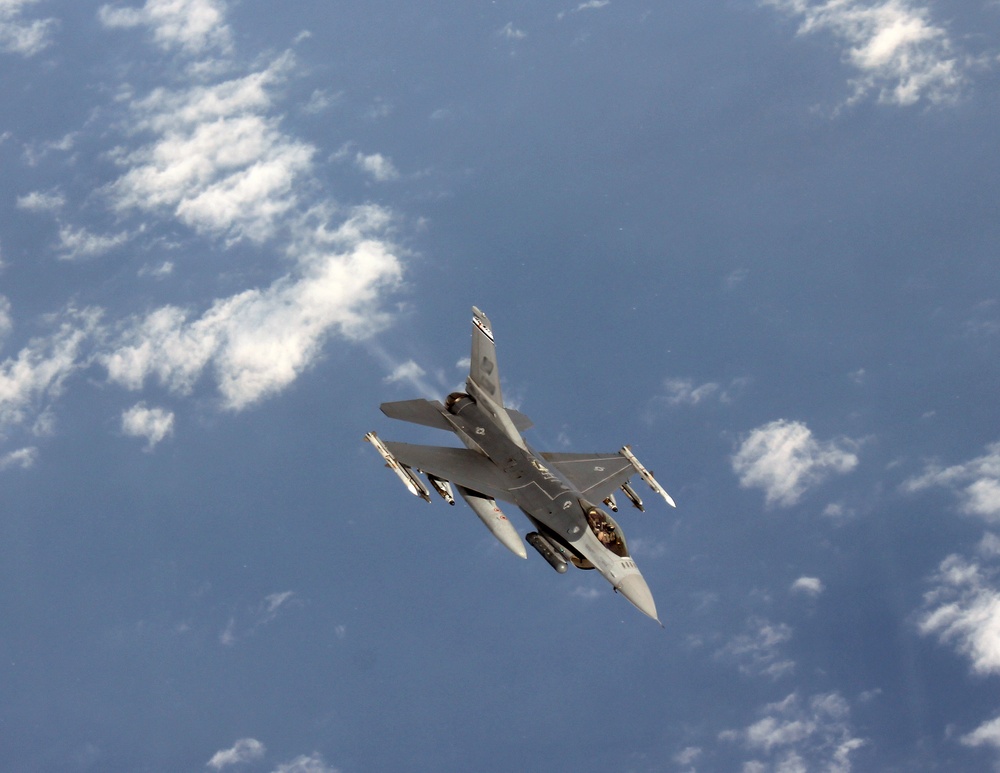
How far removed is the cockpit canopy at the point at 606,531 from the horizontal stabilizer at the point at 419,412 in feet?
42.3

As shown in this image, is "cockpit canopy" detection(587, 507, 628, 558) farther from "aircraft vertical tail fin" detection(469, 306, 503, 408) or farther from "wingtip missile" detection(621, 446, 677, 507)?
"aircraft vertical tail fin" detection(469, 306, 503, 408)

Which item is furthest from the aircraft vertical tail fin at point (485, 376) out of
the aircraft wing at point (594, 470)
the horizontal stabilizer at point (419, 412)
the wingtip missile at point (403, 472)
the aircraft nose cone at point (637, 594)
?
the aircraft nose cone at point (637, 594)

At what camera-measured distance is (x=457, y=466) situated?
283 ft

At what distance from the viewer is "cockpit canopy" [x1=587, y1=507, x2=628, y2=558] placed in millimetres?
81188

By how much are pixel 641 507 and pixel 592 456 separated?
18.0 feet

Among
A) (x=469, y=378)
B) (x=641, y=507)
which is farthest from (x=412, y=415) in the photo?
(x=641, y=507)

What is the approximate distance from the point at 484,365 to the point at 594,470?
10958 mm

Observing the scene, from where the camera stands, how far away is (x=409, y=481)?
83.4 m

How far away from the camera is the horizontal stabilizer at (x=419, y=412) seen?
88125mm

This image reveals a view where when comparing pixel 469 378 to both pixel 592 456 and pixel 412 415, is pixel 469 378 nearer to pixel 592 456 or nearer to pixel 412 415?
pixel 412 415

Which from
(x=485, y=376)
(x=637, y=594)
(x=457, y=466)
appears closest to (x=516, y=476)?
(x=457, y=466)

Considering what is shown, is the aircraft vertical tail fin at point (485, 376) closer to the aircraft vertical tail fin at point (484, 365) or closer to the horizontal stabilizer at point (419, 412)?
the aircraft vertical tail fin at point (484, 365)

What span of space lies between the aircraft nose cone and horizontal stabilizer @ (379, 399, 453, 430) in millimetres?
17190

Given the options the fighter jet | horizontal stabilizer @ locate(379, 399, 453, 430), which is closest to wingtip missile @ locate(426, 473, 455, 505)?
the fighter jet
